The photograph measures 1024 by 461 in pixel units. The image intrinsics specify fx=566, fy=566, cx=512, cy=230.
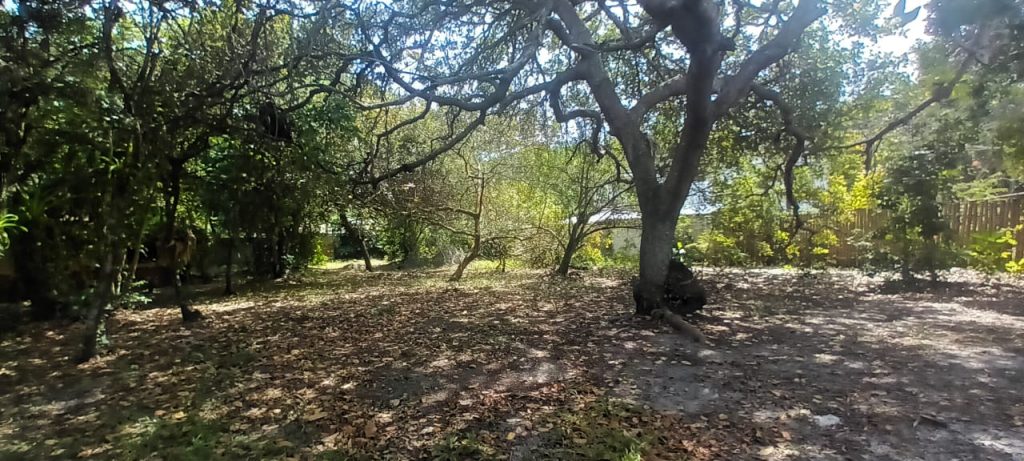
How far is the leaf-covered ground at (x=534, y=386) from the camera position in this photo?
128 inches

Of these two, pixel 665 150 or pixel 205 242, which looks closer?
pixel 665 150

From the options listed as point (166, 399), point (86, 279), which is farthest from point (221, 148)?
point (166, 399)

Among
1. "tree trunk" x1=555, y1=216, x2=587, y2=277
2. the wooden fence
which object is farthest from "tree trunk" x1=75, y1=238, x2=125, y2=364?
the wooden fence

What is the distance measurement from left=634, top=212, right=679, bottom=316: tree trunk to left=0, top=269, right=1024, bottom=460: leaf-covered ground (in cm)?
37

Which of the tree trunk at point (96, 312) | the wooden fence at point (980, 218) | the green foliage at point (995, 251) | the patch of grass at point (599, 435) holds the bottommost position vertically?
the patch of grass at point (599, 435)

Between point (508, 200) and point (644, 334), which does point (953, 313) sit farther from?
point (508, 200)

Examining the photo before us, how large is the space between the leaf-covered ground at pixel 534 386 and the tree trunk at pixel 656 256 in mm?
366

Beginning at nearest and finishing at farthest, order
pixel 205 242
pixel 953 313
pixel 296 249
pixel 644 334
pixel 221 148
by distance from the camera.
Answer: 1. pixel 644 334
2. pixel 953 313
3. pixel 221 148
4. pixel 205 242
5. pixel 296 249

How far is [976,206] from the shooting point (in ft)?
34.9

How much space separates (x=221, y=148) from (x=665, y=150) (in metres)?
7.89

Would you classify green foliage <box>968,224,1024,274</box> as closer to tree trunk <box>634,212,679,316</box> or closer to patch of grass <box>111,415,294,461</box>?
tree trunk <box>634,212,679,316</box>

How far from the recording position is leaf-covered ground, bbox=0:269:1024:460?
3.24m

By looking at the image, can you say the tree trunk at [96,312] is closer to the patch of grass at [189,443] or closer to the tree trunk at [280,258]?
the patch of grass at [189,443]

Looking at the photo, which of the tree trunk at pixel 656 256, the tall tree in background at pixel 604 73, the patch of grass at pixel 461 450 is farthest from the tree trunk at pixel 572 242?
the patch of grass at pixel 461 450
